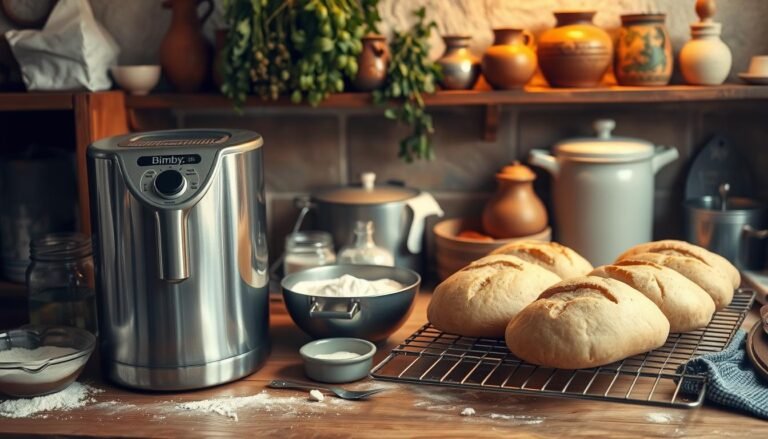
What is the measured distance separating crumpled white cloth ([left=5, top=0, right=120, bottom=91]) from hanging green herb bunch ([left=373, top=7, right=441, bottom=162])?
56cm

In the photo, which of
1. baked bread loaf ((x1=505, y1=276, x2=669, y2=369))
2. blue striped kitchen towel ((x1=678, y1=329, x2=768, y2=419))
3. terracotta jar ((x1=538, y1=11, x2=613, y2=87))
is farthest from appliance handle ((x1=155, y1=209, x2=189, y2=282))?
terracotta jar ((x1=538, y1=11, x2=613, y2=87))

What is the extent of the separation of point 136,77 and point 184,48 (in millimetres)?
111

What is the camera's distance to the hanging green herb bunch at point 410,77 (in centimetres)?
191

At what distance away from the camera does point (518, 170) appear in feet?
6.43

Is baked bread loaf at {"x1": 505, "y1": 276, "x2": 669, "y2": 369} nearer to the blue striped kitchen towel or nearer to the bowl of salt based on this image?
the blue striped kitchen towel

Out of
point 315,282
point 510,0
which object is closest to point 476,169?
point 510,0

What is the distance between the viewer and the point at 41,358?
1.50 meters

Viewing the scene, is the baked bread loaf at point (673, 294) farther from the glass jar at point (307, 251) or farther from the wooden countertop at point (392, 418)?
the glass jar at point (307, 251)

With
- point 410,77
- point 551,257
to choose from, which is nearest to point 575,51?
point 410,77

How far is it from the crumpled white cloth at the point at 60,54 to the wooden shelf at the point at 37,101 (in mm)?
30

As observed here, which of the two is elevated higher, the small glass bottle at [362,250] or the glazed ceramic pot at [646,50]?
the glazed ceramic pot at [646,50]

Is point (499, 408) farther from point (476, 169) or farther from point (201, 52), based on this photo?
point (201, 52)

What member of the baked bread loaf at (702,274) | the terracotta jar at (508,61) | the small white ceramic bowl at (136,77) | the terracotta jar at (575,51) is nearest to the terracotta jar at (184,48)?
the small white ceramic bowl at (136,77)

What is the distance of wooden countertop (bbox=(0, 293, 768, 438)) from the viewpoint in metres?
1.30
